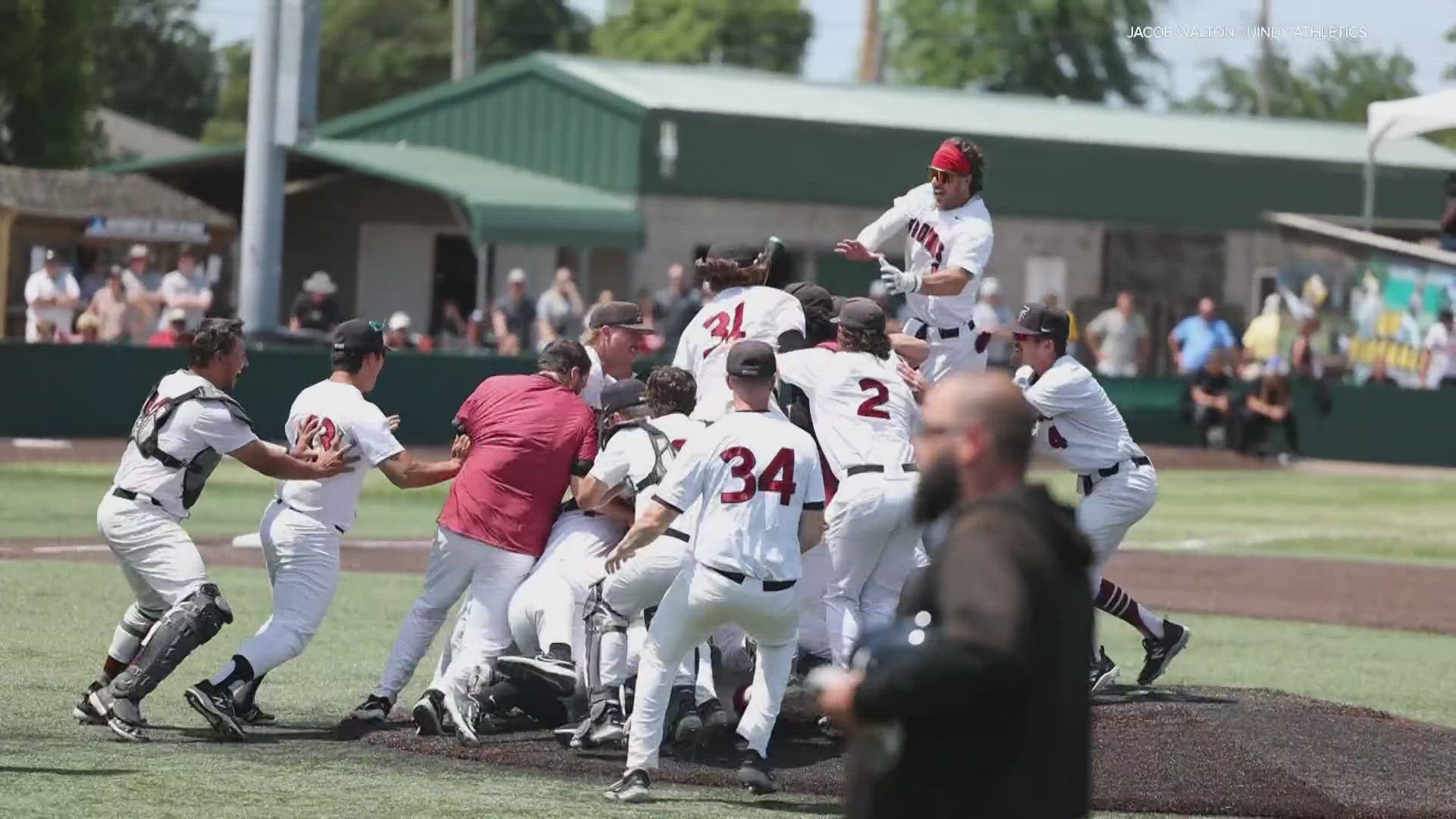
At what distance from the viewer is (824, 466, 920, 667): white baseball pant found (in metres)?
10.2

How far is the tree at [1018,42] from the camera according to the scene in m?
70.6

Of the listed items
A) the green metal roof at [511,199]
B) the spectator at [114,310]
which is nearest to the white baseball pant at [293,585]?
the spectator at [114,310]

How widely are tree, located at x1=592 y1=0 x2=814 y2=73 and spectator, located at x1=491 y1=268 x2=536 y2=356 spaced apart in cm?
5027

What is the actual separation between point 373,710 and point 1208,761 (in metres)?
3.78

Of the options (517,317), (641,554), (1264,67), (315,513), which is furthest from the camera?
(1264,67)

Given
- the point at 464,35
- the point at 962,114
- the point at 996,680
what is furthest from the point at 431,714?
the point at 464,35

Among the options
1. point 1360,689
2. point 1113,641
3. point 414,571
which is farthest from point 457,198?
point 1360,689

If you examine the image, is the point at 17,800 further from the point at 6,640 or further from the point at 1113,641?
the point at 1113,641

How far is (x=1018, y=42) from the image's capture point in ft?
233

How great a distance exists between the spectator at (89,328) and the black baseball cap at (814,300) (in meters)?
16.4

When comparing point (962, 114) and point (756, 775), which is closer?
point (756, 775)

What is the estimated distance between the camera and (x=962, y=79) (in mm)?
71000

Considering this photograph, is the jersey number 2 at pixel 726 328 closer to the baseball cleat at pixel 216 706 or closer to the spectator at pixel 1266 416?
the baseball cleat at pixel 216 706

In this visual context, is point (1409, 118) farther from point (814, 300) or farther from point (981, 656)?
point (981, 656)
